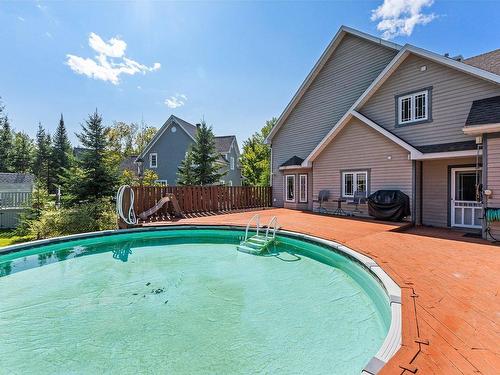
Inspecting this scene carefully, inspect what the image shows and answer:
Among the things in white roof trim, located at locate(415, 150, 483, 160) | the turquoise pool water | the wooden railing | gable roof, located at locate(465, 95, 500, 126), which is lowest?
the turquoise pool water

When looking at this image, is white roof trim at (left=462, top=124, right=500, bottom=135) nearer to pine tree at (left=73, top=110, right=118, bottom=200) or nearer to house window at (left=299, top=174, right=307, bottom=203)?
house window at (left=299, top=174, right=307, bottom=203)

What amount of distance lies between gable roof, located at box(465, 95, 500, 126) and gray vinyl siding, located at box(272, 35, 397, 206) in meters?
5.25

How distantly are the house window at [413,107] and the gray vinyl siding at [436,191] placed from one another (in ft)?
6.04

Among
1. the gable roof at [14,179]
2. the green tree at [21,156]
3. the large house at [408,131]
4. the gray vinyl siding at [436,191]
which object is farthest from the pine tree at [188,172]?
the green tree at [21,156]

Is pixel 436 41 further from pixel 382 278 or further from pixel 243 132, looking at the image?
pixel 243 132

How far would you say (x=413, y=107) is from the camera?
36.2ft

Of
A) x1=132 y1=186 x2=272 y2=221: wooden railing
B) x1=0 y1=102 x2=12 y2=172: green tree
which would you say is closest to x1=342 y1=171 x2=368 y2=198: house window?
x1=132 y1=186 x2=272 y2=221: wooden railing

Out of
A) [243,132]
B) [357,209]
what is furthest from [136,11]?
[243,132]

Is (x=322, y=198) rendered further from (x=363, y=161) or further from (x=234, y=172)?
(x=234, y=172)

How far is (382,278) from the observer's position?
14.8 feet

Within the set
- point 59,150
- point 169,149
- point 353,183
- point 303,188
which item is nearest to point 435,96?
point 353,183

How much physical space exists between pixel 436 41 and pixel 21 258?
20.8 metres

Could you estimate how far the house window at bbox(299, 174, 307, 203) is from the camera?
15359mm

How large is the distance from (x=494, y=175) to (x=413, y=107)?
4550mm
